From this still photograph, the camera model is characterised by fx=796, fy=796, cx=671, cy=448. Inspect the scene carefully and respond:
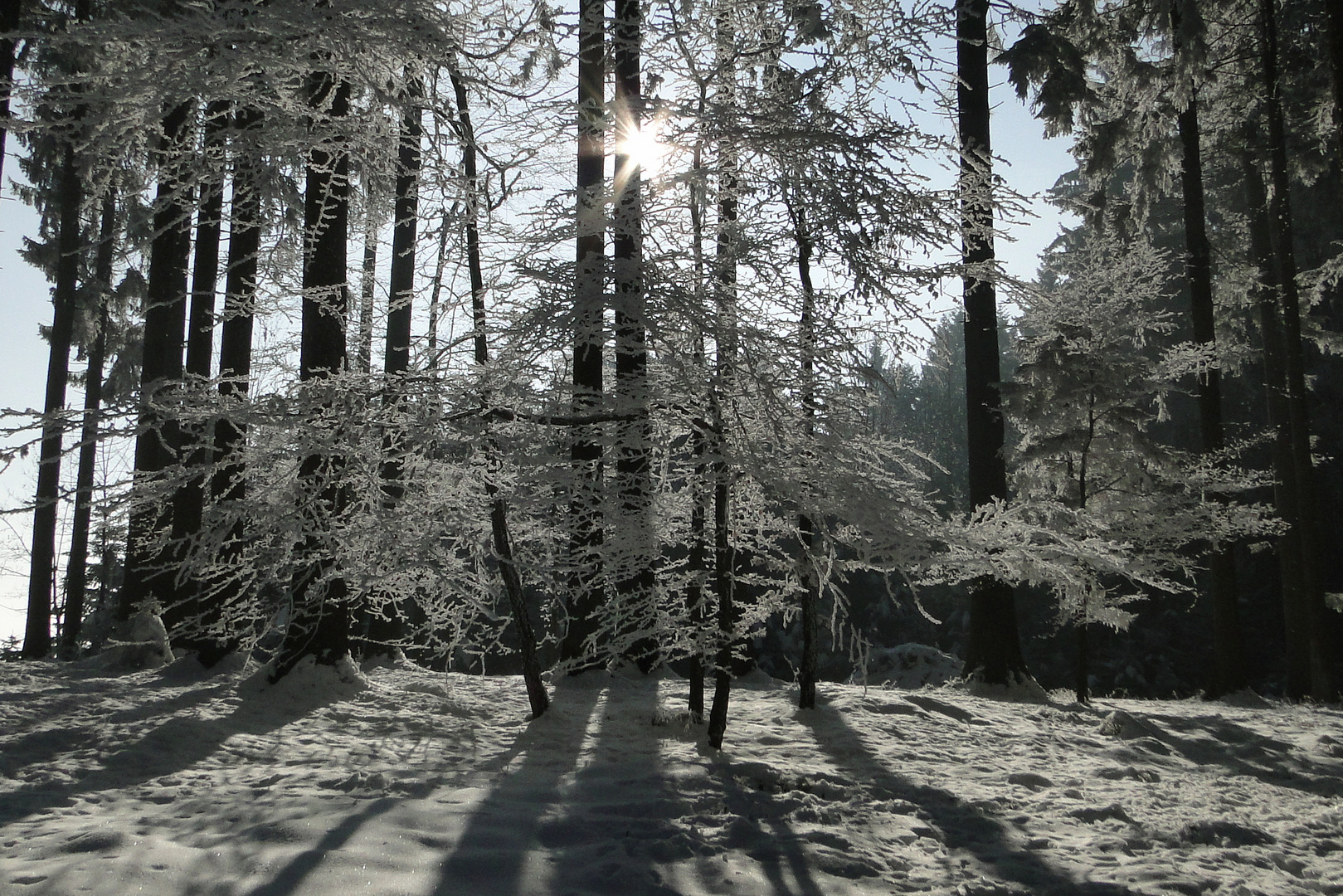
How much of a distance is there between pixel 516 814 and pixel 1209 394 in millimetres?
12704

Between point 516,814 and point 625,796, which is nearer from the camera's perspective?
point 516,814

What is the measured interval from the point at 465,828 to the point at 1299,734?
27.1 feet

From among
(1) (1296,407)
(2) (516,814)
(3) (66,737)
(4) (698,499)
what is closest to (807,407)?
(4) (698,499)

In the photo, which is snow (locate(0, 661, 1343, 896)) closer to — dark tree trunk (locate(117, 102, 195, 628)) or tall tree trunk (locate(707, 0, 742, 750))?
tall tree trunk (locate(707, 0, 742, 750))

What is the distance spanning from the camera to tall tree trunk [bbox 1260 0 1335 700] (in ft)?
38.5

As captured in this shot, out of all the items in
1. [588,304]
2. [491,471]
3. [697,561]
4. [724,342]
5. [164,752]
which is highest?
[588,304]

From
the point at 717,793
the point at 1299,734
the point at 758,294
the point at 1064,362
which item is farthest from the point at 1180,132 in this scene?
the point at 717,793

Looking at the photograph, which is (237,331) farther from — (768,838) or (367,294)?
(768,838)

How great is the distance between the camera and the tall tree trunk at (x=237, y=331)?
7230 millimetres

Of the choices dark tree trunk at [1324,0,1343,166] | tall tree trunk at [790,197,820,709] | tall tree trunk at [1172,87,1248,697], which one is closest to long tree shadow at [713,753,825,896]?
tall tree trunk at [790,197,820,709]

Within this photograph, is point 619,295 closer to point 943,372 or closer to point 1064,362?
point 943,372

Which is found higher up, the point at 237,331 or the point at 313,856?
the point at 237,331

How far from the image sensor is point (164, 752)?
5.67 meters

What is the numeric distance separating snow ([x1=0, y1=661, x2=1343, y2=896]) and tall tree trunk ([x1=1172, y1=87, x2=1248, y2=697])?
3.66 m
